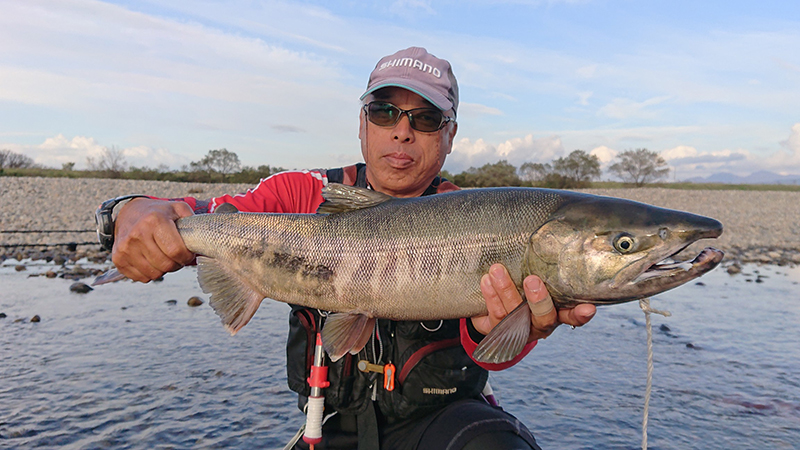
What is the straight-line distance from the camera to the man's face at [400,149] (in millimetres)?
3912

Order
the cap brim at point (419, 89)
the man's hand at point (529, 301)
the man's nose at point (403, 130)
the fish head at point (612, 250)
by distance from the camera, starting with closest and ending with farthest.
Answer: the fish head at point (612, 250) → the man's hand at point (529, 301) → the cap brim at point (419, 89) → the man's nose at point (403, 130)

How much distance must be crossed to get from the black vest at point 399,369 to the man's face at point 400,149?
110 cm

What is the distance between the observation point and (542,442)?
5.33 meters

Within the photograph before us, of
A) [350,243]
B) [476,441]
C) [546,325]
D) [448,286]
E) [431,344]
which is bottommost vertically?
[476,441]

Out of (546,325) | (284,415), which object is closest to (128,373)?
(284,415)

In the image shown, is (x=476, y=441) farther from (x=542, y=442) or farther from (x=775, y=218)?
(x=775, y=218)

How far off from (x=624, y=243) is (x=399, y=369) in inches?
63.0

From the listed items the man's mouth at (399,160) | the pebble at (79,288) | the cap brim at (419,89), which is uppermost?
the cap brim at (419,89)

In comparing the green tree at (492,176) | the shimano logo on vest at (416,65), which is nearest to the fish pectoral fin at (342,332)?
the shimano logo on vest at (416,65)

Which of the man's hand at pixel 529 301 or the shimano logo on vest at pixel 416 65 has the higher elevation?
the shimano logo on vest at pixel 416 65

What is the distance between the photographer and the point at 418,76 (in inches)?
152

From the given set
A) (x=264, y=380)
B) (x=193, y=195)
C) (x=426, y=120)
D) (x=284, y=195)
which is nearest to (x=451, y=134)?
(x=426, y=120)

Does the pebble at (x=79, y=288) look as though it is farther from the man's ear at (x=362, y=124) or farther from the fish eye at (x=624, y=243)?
the fish eye at (x=624, y=243)

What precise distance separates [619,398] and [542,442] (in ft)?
5.21
